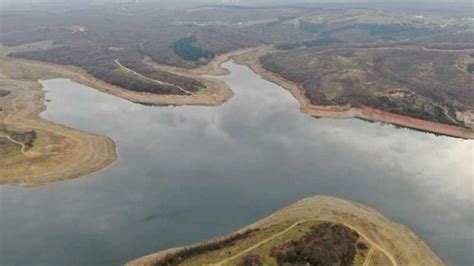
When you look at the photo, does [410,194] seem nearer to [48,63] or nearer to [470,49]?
[470,49]

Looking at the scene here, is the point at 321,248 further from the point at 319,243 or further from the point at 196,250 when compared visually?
the point at 196,250

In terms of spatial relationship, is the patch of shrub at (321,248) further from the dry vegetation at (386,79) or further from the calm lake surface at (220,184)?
the dry vegetation at (386,79)

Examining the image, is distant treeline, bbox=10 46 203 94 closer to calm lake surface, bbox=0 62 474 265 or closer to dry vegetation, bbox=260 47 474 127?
calm lake surface, bbox=0 62 474 265

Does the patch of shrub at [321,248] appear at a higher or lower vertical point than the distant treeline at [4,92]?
higher

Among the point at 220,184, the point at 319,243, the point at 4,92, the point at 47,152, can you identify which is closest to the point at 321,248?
the point at 319,243

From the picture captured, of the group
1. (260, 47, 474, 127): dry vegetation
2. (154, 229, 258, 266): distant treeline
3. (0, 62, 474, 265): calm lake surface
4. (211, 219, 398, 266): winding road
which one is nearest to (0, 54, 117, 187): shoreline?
(0, 62, 474, 265): calm lake surface

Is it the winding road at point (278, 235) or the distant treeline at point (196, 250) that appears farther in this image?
the distant treeline at point (196, 250)

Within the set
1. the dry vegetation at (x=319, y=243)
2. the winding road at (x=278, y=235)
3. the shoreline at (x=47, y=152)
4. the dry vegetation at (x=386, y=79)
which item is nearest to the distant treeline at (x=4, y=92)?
the shoreline at (x=47, y=152)
